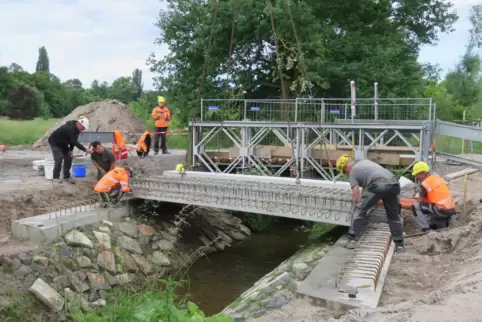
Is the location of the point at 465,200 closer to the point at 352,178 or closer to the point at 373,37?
the point at 352,178

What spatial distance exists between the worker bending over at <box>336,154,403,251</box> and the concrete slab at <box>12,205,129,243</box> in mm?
4640

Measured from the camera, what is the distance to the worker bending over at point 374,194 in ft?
21.5

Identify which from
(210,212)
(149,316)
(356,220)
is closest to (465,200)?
(356,220)

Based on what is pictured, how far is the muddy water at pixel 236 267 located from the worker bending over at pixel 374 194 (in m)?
2.50

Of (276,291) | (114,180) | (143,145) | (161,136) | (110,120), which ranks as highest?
(110,120)

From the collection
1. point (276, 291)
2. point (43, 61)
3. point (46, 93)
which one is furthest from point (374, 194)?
point (43, 61)

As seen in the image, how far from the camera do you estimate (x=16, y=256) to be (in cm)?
693

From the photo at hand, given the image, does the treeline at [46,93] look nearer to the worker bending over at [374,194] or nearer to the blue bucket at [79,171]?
the blue bucket at [79,171]

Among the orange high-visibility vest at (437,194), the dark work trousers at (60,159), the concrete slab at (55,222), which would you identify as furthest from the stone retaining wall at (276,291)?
the dark work trousers at (60,159)

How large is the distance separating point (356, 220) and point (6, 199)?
626 cm

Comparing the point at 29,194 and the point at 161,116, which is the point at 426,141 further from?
the point at 29,194

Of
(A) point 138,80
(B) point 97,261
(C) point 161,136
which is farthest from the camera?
(A) point 138,80

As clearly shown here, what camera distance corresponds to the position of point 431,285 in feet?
17.5

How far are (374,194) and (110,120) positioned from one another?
1467cm
